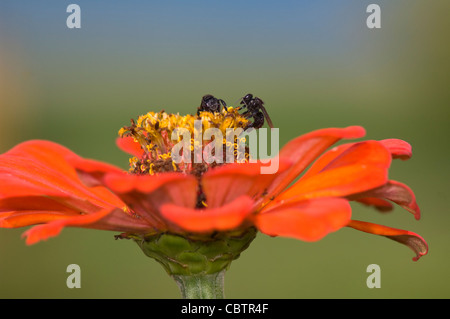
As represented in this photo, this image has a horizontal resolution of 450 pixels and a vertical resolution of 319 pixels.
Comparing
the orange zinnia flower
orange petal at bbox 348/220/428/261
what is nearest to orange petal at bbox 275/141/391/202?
the orange zinnia flower

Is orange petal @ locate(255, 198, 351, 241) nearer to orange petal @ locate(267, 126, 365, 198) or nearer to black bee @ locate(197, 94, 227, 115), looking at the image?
orange petal @ locate(267, 126, 365, 198)

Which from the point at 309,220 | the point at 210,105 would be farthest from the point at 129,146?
the point at 309,220

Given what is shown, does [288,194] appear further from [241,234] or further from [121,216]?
[121,216]

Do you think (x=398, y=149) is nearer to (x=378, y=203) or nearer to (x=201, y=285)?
(x=378, y=203)

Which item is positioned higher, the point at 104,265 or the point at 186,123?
the point at 186,123

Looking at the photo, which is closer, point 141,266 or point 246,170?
point 246,170

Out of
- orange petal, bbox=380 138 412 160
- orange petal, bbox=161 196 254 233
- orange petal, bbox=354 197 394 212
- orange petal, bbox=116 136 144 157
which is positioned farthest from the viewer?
orange petal, bbox=116 136 144 157

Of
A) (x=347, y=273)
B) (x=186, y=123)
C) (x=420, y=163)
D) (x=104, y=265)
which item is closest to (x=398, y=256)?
(x=347, y=273)
